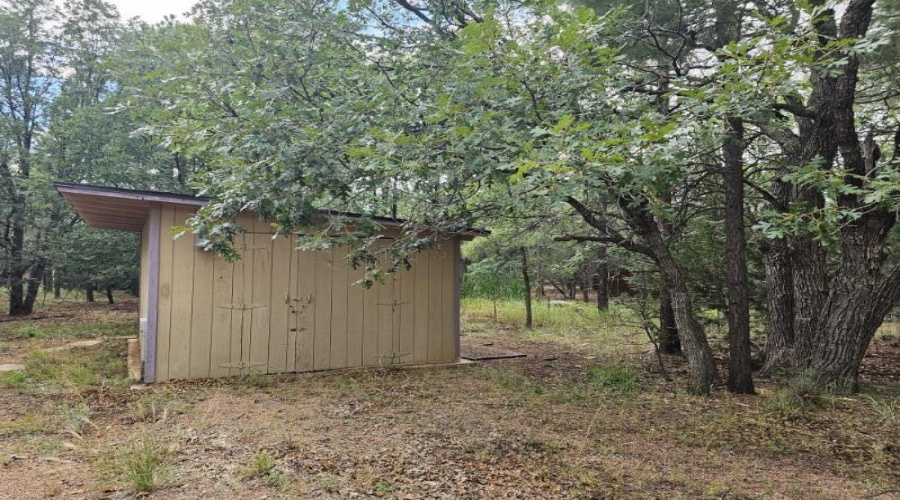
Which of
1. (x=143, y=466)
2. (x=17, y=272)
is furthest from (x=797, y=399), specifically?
(x=17, y=272)

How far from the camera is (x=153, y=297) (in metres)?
5.11

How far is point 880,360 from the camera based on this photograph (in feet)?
23.0

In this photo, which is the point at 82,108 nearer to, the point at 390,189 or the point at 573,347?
the point at 390,189

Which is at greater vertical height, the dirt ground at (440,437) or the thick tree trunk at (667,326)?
the thick tree trunk at (667,326)

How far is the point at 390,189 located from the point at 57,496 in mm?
2925

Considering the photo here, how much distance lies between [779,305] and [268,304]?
5799 millimetres

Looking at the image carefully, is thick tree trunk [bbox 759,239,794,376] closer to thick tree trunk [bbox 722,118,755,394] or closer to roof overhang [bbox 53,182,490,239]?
thick tree trunk [bbox 722,118,755,394]

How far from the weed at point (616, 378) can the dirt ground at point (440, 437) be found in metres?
0.02

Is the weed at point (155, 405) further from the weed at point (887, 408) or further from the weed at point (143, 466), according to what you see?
the weed at point (887, 408)

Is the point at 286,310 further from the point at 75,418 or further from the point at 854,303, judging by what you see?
the point at 854,303

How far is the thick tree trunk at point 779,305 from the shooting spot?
A: 18.3 ft

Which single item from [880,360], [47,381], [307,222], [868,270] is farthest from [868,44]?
[47,381]

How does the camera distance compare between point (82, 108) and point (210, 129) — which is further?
point (82, 108)

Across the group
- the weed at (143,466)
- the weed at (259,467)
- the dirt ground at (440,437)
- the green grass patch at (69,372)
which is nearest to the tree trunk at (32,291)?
the green grass patch at (69,372)
